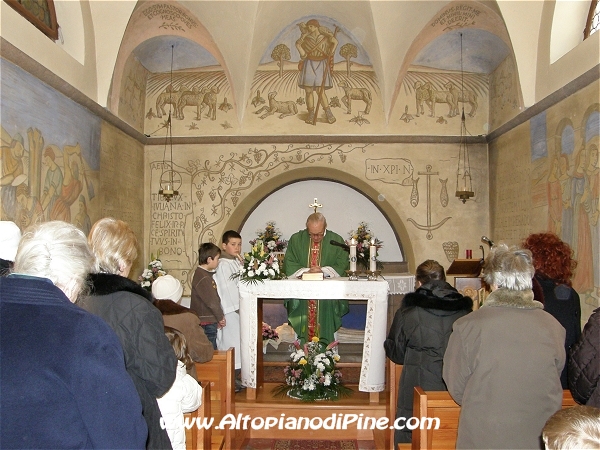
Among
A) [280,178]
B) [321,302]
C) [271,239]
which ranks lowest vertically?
[321,302]

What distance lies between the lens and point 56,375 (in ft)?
5.31

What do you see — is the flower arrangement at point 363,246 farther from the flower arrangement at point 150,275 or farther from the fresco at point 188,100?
the fresco at point 188,100

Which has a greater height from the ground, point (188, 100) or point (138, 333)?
point (188, 100)

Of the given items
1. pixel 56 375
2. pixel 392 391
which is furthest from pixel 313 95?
pixel 56 375

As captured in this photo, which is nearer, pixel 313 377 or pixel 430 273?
pixel 430 273

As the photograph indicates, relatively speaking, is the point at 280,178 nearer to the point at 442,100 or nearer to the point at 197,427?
the point at 442,100

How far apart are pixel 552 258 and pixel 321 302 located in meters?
4.39

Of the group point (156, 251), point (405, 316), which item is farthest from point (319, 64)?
point (405, 316)

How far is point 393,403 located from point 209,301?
2.24 metres

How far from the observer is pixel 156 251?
10656 millimetres

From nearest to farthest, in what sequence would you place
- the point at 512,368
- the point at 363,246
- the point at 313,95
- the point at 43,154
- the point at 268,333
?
the point at 512,368, the point at 43,154, the point at 268,333, the point at 363,246, the point at 313,95

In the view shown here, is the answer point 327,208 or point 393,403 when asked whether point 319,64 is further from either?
point 393,403

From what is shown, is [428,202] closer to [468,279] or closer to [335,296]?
[468,279]

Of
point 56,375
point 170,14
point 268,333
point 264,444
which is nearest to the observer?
point 56,375
